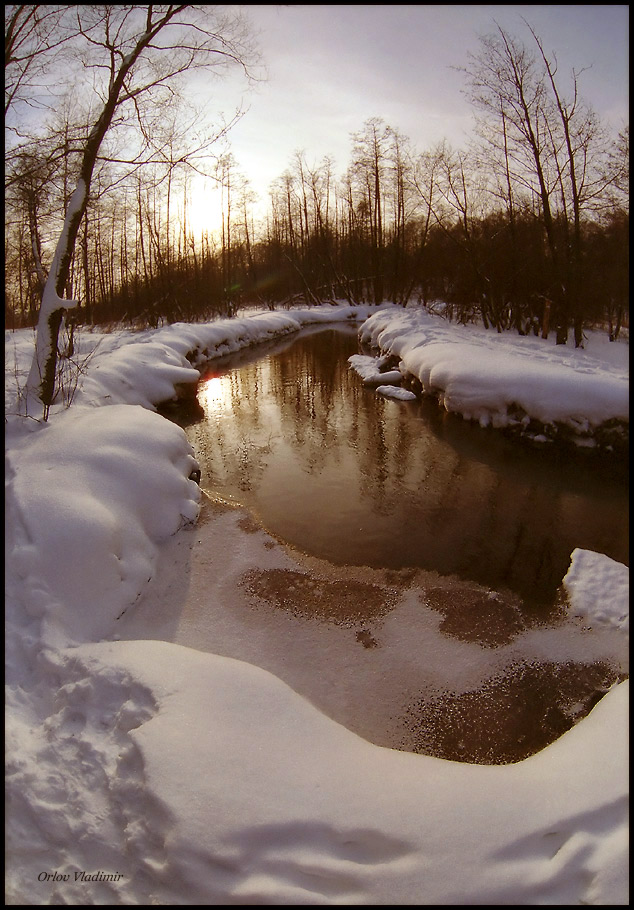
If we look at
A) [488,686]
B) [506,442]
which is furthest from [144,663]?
[506,442]

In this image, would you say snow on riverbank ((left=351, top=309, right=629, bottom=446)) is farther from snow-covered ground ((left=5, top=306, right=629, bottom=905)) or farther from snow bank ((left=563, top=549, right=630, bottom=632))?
snow-covered ground ((left=5, top=306, right=629, bottom=905))

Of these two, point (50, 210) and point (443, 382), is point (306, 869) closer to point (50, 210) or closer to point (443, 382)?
point (443, 382)

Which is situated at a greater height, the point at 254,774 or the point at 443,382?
the point at 443,382

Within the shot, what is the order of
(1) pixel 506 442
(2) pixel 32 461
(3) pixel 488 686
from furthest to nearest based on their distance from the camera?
(1) pixel 506 442
(2) pixel 32 461
(3) pixel 488 686

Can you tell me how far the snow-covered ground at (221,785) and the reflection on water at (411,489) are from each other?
1288 mm

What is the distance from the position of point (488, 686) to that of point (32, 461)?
5064 millimetres

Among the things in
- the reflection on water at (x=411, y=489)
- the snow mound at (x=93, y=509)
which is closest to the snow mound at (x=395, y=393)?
the reflection on water at (x=411, y=489)

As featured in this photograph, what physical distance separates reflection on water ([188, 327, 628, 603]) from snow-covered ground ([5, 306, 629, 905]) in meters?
1.29

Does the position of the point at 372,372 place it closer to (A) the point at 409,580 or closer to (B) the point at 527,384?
(B) the point at 527,384

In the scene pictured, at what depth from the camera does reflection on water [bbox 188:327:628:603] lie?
18.7 ft

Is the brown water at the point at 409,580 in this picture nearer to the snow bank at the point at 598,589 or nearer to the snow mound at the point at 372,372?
the snow bank at the point at 598,589

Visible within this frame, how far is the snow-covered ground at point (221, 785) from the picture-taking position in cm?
196

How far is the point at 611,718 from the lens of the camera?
2904 mm

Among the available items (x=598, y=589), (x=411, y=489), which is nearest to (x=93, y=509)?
(x=411, y=489)
